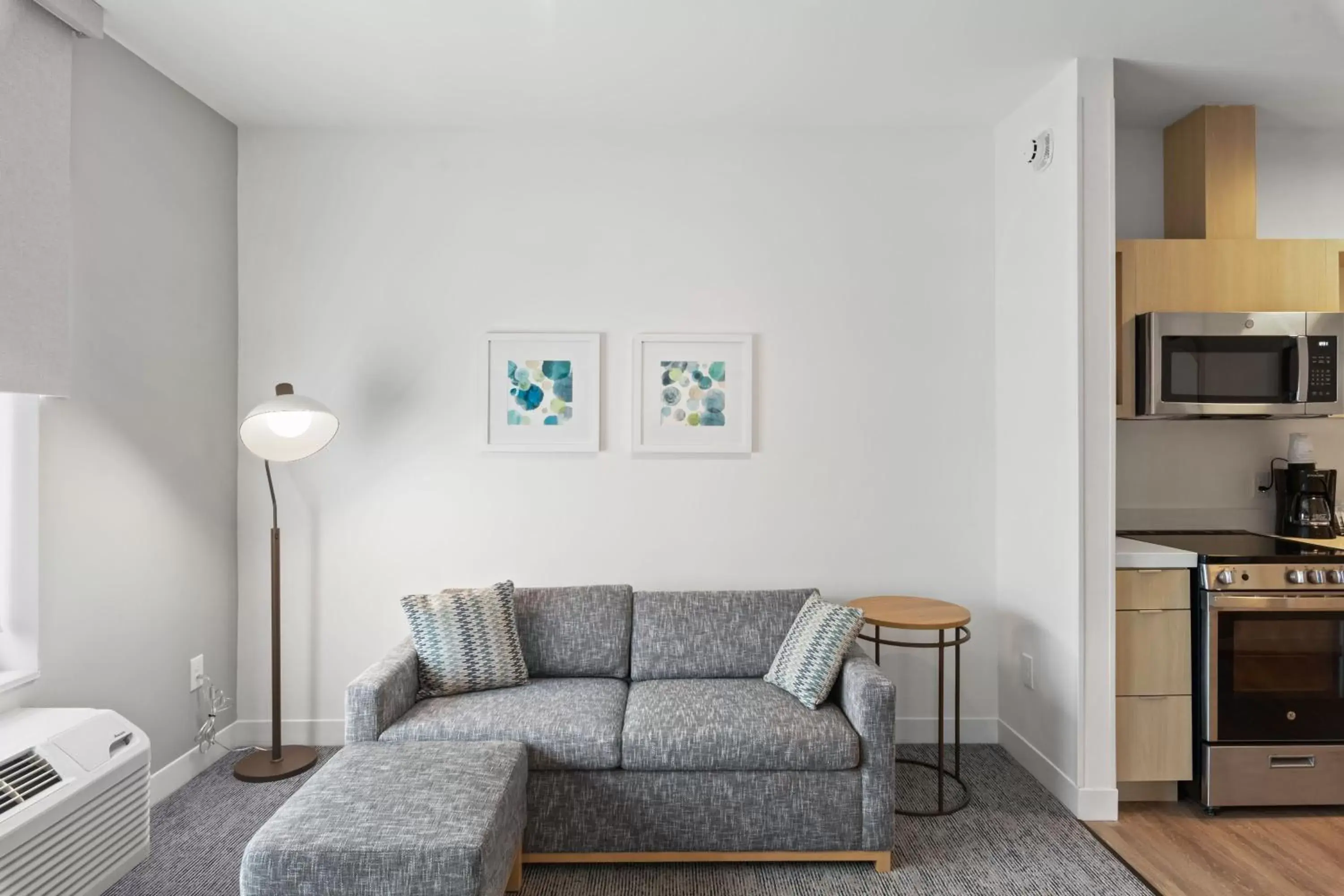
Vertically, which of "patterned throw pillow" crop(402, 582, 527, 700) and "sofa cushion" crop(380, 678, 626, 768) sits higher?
"patterned throw pillow" crop(402, 582, 527, 700)

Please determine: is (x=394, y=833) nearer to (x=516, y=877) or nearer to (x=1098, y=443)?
(x=516, y=877)

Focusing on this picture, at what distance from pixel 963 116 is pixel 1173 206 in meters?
0.99

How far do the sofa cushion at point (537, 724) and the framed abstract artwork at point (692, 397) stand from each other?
1.16m

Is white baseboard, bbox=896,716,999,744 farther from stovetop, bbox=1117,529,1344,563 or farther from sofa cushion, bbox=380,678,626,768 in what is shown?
sofa cushion, bbox=380,678,626,768

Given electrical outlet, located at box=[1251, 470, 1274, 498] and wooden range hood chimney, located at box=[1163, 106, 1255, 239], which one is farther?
electrical outlet, located at box=[1251, 470, 1274, 498]

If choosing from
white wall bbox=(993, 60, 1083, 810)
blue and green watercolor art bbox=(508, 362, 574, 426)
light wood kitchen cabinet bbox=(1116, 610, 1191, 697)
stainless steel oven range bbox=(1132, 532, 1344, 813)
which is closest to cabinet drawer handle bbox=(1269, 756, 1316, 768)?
stainless steel oven range bbox=(1132, 532, 1344, 813)

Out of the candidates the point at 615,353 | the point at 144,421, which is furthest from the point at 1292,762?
the point at 144,421

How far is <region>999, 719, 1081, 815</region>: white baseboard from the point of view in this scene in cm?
292

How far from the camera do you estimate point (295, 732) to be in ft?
11.6

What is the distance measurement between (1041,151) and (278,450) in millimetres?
3112

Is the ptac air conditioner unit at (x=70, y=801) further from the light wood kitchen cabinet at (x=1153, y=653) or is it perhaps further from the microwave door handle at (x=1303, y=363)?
the microwave door handle at (x=1303, y=363)

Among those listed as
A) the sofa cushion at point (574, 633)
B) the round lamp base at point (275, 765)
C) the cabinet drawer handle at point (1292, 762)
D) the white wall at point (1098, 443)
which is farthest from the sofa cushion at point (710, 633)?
the cabinet drawer handle at point (1292, 762)

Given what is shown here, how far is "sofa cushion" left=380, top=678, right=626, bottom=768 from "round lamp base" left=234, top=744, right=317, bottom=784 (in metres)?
0.80

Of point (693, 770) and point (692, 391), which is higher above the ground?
point (692, 391)
